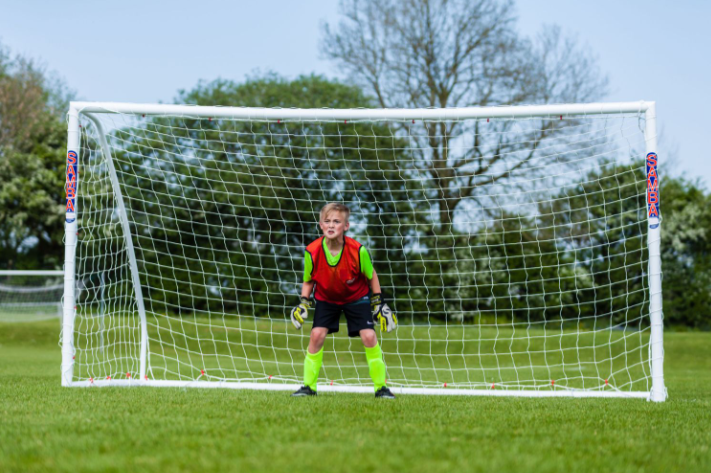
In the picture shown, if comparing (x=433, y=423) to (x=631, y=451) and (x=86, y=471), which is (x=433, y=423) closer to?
(x=631, y=451)

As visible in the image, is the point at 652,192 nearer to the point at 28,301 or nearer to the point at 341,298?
the point at 341,298

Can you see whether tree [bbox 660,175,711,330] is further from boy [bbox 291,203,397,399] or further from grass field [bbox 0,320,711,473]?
boy [bbox 291,203,397,399]

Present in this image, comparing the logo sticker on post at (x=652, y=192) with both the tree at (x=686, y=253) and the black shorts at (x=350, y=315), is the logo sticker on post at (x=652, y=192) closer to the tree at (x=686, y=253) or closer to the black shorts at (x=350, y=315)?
the black shorts at (x=350, y=315)

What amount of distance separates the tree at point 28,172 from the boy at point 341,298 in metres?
22.4

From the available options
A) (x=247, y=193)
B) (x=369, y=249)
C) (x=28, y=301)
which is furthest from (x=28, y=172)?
(x=369, y=249)

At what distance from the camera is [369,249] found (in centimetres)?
1328

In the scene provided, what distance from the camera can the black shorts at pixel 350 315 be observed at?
17.9 feet

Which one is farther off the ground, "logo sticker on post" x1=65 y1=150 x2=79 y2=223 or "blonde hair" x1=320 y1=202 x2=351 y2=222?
"logo sticker on post" x1=65 y1=150 x2=79 y2=223

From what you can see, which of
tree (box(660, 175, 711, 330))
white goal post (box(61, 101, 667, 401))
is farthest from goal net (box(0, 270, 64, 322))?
tree (box(660, 175, 711, 330))

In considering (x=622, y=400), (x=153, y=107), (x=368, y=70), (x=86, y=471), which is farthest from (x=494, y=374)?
(x=368, y=70)

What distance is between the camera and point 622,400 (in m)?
5.66

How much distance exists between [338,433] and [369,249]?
10.0 meters

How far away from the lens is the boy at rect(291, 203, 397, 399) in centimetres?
537

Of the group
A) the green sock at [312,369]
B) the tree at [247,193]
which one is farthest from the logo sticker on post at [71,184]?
the tree at [247,193]
